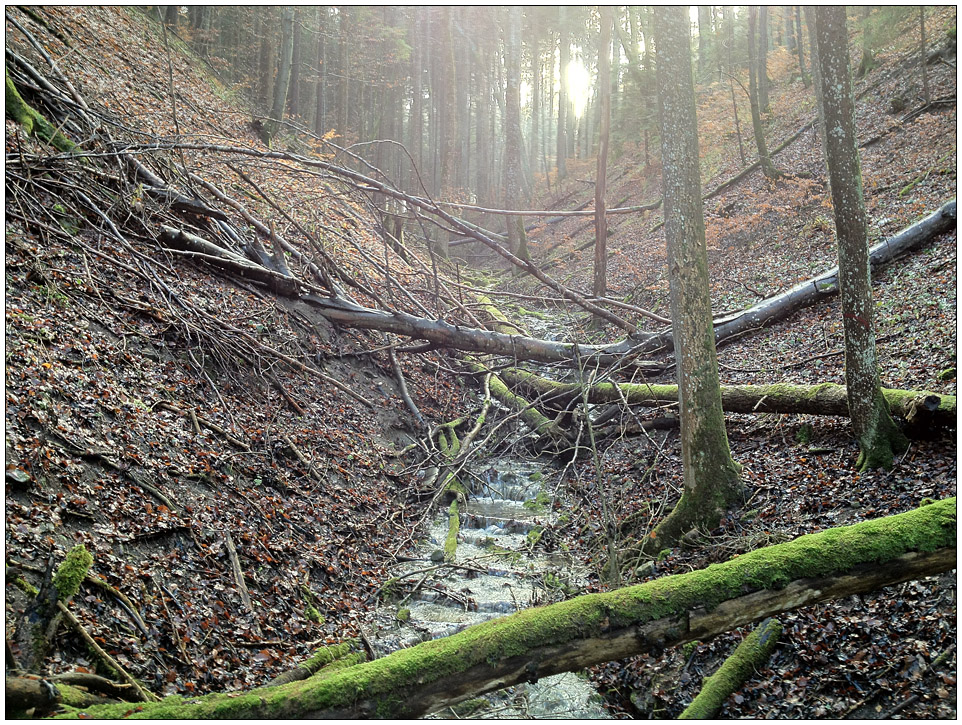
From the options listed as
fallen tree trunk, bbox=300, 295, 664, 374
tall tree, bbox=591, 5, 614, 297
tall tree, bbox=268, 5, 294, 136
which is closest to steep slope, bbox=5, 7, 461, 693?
fallen tree trunk, bbox=300, 295, 664, 374

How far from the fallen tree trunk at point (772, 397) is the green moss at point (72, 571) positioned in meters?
6.21

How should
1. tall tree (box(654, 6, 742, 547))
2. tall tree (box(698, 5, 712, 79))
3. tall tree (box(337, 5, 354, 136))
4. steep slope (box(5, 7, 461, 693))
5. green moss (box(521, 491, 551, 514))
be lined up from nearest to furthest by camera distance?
1. steep slope (box(5, 7, 461, 693))
2. tall tree (box(654, 6, 742, 547))
3. green moss (box(521, 491, 551, 514))
4. tall tree (box(337, 5, 354, 136))
5. tall tree (box(698, 5, 712, 79))

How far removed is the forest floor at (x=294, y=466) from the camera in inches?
175

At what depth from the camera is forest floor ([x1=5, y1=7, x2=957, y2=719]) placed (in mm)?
4457

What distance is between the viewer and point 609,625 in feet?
11.5

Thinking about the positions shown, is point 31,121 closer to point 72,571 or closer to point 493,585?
point 72,571

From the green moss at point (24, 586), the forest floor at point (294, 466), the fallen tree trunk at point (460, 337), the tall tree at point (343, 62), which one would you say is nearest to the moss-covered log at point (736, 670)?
the forest floor at point (294, 466)

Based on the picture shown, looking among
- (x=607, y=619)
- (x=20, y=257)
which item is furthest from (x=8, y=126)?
(x=607, y=619)

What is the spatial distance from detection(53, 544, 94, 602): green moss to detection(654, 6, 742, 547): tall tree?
5394 mm

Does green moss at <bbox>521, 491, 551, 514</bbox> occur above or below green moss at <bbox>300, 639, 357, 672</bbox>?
below

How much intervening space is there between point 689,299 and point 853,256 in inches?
72.0

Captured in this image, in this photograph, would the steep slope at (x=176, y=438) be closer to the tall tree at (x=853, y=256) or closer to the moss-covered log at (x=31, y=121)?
the moss-covered log at (x=31, y=121)

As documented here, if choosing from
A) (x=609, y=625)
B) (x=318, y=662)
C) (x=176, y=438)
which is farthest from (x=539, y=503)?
(x=609, y=625)

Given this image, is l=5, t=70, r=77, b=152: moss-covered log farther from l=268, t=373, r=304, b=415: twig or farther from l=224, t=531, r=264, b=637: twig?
l=224, t=531, r=264, b=637: twig
